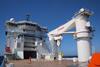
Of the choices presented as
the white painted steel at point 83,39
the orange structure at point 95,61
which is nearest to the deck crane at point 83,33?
the white painted steel at point 83,39

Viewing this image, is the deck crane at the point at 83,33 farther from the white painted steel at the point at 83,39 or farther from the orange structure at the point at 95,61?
the orange structure at the point at 95,61

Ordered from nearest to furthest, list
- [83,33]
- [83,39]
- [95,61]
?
[95,61] → [83,33] → [83,39]

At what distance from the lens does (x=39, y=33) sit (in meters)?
78.5

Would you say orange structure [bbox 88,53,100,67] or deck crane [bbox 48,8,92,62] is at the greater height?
deck crane [bbox 48,8,92,62]

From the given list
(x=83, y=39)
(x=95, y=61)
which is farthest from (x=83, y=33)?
(x=95, y=61)

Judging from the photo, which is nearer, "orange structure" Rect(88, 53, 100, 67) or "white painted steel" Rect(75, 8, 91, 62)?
"orange structure" Rect(88, 53, 100, 67)

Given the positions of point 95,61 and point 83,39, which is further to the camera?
point 83,39

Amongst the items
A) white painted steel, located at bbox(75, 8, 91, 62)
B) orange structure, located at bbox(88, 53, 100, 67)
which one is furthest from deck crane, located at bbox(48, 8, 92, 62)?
orange structure, located at bbox(88, 53, 100, 67)

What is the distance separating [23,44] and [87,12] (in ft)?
166

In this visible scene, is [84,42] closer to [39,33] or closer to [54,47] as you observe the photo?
[54,47]

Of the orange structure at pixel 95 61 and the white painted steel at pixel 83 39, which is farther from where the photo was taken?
the white painted steel at pixel 83 39

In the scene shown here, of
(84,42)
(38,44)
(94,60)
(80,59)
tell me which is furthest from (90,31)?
(38,44)

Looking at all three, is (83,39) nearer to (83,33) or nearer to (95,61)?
(83,33)

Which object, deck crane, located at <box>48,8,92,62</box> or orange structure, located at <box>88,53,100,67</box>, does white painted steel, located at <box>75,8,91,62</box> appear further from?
orange structure, located at <box>88,53,100,67</box>
